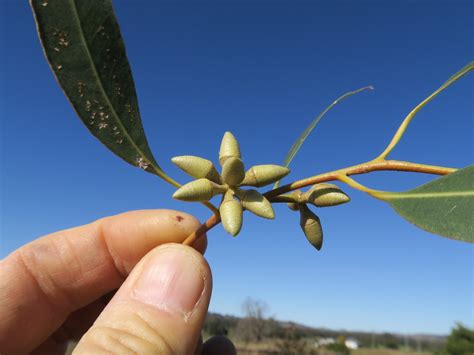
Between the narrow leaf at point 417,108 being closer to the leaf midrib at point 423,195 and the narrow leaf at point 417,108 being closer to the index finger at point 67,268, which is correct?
the leaf midrib at point 423,195

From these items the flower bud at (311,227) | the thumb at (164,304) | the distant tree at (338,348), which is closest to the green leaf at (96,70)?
the thumb at (164,304)

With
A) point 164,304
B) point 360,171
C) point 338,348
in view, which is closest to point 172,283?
point 164,304

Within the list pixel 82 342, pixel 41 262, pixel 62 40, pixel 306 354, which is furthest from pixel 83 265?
pixel 306 354

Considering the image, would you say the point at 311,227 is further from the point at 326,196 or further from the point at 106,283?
the point at 106,283

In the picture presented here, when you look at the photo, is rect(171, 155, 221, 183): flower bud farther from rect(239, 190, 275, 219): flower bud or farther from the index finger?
the index finger

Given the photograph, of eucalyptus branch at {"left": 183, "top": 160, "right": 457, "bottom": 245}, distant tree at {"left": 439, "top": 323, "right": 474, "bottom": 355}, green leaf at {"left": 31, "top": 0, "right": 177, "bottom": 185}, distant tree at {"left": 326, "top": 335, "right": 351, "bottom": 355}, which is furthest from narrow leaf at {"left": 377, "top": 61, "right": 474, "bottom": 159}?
distant tree at {"left": 326, "top": 335, "right": 351, "bottom": 355}

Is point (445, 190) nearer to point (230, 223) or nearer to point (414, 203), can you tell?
point (414, 203)
